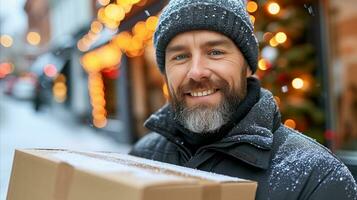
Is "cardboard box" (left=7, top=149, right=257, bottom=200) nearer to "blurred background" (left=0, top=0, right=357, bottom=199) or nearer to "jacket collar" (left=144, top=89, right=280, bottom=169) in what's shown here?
"jacket collar" (left=144, top=89, right=280, bottom=169)

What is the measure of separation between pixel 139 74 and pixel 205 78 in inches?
448

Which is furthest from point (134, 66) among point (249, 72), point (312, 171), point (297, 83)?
point (312, 171)

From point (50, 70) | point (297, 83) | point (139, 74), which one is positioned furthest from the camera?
point (50, 70)

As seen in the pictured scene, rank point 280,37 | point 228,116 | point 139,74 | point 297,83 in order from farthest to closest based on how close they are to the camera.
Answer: point 139,74
point 297,83
point 280,37
point 228,116

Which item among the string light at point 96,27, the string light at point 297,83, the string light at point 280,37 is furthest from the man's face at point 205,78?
the string light at point 96,27

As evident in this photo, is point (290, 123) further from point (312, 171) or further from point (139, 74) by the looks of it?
point (139, 74)

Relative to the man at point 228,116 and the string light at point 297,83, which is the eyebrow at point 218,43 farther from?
the string light at point 297,83

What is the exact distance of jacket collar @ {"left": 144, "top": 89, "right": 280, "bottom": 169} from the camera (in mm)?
1737

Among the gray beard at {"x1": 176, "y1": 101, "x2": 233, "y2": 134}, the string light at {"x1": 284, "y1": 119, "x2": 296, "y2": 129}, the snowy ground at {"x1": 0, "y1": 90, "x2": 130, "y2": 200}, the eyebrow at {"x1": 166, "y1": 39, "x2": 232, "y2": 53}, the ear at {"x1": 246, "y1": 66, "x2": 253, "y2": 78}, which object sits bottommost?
the snowy ground at {"x1": 0, "y1": 90, "x2": 130, "y2": 200}

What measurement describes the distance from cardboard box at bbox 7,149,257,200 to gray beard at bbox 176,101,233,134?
33 cm

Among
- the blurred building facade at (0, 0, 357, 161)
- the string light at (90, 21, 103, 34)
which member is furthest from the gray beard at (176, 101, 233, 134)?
the string light at (90, 21, 103, 34)

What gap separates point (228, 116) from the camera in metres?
1.88

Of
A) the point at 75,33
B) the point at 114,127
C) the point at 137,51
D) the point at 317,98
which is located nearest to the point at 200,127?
the point at 317,98

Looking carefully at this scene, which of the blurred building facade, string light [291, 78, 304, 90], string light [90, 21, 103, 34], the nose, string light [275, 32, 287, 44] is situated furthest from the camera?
string light [90, 21, 103, 34]
